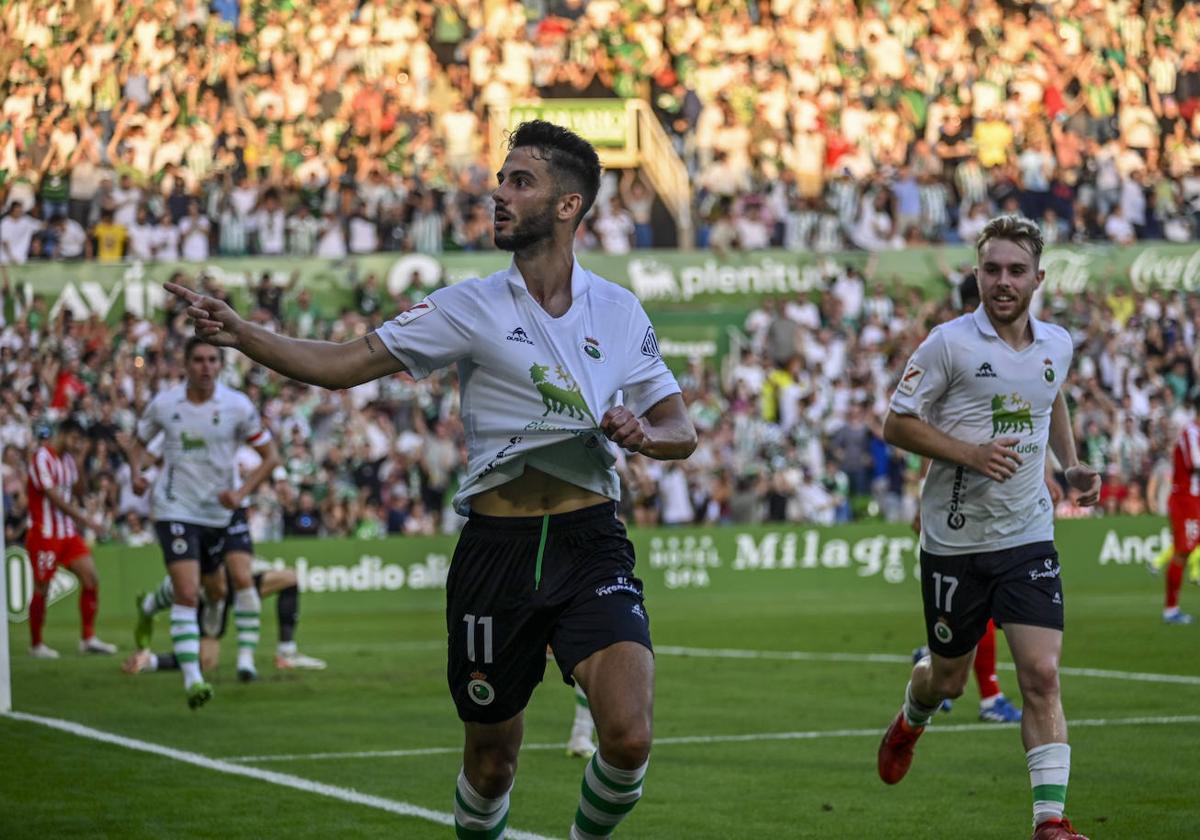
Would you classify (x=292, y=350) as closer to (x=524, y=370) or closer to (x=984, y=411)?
(x=524, y=370)

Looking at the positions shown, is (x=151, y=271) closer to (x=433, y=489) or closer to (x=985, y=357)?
(x=433, y=489)

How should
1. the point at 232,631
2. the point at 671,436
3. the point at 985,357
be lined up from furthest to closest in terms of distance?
the point at 232,631
the point at 985,357
the point at 671,436

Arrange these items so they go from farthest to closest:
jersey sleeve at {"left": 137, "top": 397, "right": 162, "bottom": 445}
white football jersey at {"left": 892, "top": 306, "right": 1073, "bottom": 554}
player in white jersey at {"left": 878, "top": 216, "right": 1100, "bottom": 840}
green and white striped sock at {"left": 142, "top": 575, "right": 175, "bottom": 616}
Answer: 1. green and white striped sock at {"left": 142, "top": 575, "right": 175, "bottom": 616}
2. jersey sleeve at {"left": 137, "top": 397, "right": 162, "bottom": 445}
3. white football jersey at {"left": 892, "top": 306, "right": 1073, "bottom": 554}
4. player in white jersey at {"left": 878, "top": 216, "right": 1100, "bottom": 840}

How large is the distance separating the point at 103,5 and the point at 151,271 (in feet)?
12.7

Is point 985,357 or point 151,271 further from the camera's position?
point 151,271

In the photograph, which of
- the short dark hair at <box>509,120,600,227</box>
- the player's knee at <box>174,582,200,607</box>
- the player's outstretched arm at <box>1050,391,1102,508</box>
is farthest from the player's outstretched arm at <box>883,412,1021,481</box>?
the player's knee at <box>174,582,200,607</box>

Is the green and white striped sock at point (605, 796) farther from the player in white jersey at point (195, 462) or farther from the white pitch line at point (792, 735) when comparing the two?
the player in white jersey at point (195, 462)

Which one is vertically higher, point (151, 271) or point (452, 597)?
point (151, 271)

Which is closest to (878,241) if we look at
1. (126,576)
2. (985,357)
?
(126,576)

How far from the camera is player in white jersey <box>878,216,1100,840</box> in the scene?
348 inches

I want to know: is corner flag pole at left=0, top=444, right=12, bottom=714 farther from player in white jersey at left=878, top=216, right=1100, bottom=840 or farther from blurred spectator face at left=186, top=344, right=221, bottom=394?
player in white jersey at left=878, top=216, right=1100, bottom=840

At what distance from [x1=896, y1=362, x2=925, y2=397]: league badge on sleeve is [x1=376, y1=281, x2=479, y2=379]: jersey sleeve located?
9.79 ft

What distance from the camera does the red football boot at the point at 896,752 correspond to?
10.0 metres

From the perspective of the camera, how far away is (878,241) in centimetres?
3412
